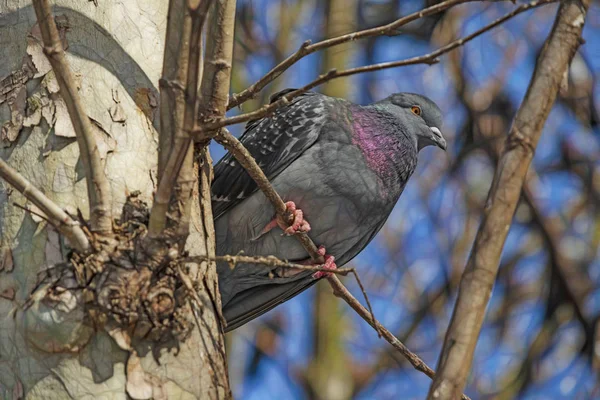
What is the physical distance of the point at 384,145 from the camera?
4.81 metres

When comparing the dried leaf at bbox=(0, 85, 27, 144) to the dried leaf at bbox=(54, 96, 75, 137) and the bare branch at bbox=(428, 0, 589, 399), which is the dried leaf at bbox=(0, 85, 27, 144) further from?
the bare branch at bbox=(428, 0, 589, 399)

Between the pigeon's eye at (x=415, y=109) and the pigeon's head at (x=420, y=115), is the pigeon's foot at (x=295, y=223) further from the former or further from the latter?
the pigeon's eye at (x=415, y=109)

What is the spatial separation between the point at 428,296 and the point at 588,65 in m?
2.97

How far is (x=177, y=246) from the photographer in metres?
2.45

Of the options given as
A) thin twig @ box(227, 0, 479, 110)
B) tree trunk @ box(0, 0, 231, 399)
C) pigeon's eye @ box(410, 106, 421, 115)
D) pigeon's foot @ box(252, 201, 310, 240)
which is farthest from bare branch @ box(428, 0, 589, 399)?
pigeon's eye @ box(410, 106, 421, 115)

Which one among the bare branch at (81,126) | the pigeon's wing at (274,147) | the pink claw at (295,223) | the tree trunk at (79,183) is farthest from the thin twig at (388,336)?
the bare branch at (81,126)

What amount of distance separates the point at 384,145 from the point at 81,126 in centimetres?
275

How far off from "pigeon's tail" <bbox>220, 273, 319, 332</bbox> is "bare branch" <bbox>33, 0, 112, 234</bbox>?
94.1 inches

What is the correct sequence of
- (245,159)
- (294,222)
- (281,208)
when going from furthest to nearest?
→ (294,222) → (281,208) → (245,159)

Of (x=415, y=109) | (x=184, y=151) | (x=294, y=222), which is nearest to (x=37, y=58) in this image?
(x=184, y=151)

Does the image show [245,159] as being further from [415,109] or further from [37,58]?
[415,109]

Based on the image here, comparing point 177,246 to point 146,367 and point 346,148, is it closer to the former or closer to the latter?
point 146,367

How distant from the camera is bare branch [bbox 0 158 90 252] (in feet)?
7.15

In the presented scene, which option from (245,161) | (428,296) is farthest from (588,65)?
(245,161)
